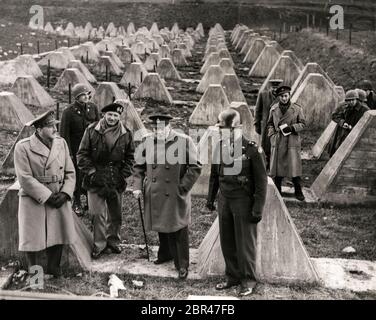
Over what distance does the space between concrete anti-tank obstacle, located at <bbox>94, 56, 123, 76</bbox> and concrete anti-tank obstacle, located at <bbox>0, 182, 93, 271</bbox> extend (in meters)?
14.7

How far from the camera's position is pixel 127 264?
20.7 ft

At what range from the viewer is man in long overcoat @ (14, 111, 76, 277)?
553cm

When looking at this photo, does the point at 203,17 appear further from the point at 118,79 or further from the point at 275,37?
the point at 118,79

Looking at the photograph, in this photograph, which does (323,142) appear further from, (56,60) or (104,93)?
(56,60)

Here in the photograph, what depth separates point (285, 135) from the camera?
8.31m

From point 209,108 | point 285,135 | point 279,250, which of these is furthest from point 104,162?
point 209,108

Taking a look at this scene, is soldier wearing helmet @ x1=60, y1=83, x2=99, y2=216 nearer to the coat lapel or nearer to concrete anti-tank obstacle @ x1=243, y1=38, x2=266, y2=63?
the coat lapel

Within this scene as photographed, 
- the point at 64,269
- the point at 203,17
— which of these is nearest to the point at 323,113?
the point at 64,269

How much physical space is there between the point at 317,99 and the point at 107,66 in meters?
9.53

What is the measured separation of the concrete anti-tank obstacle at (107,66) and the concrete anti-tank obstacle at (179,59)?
414 cm

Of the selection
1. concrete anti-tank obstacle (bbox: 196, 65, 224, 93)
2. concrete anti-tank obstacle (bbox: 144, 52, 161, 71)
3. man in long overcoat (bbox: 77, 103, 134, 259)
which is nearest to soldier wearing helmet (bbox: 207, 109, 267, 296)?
man in long overcoat (bbox: 77, 103, 134, 259)

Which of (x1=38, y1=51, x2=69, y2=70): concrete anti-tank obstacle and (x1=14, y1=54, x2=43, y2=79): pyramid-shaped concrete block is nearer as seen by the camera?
(x1=14, y1=54, x2=43, y2=79): pyramid-shaped concrete block

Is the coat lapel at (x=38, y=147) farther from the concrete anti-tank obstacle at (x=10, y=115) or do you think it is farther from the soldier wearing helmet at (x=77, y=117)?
the concrete anti-tank obstacle at (x=10, y=115)
